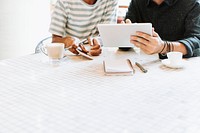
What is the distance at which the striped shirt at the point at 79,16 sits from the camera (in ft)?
6.41

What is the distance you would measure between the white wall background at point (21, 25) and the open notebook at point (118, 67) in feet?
5.50

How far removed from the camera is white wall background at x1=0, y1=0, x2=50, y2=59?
2.83 metres

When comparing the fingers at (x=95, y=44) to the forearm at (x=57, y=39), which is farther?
the forearm at (x=57, y=39)

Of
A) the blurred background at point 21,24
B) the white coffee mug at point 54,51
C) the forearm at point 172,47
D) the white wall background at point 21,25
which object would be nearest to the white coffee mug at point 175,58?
the forearm at point 172,47

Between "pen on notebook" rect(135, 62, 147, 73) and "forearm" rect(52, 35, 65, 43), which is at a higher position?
"forearm" rect(52, 35, 65, 43)

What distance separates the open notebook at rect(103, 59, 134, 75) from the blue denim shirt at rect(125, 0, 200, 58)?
1.30ft

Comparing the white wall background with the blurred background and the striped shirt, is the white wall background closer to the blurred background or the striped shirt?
the blurred background

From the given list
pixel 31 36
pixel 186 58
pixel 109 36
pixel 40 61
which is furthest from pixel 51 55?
pixel 31 36

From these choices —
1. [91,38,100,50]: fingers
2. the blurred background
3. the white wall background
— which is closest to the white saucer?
[91,38,100,50]: fingers

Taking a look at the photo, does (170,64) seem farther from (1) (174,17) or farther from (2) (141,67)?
(1) (174,17)

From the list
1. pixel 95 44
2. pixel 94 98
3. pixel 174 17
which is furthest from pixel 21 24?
pixel 94 98

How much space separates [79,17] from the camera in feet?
6.49

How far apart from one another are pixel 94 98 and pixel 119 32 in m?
0.52

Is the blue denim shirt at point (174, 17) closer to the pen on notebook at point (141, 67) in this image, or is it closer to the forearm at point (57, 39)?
the pen on notebook at point (141, 67)
